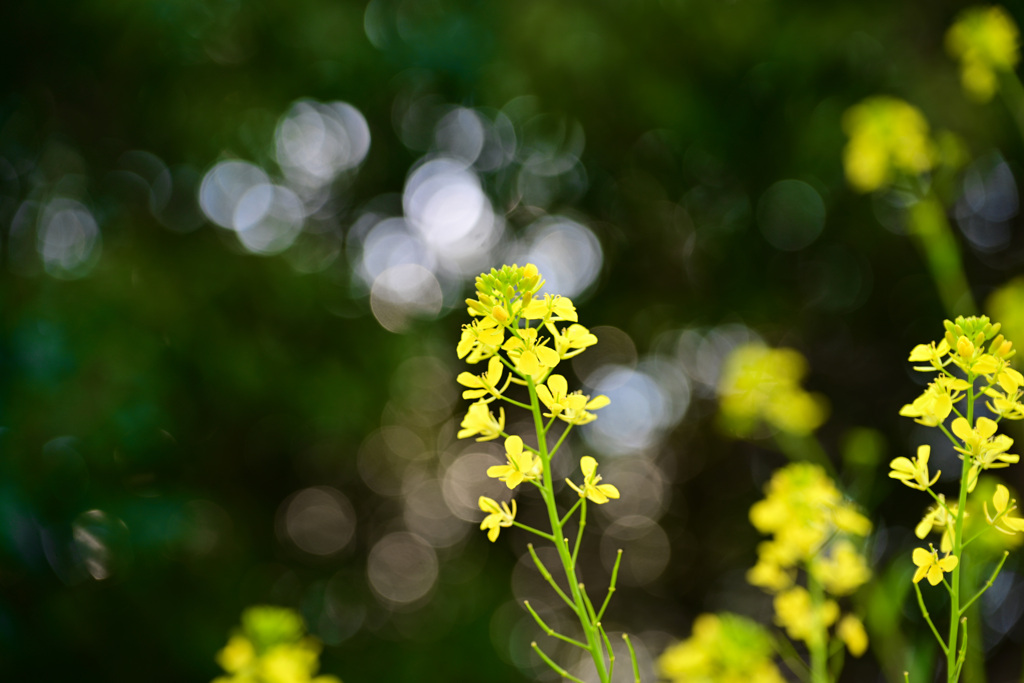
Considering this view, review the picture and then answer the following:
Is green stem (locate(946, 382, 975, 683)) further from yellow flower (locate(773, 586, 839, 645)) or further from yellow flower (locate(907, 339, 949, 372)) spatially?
yellow flower (locate(773, 586, 839, 645))

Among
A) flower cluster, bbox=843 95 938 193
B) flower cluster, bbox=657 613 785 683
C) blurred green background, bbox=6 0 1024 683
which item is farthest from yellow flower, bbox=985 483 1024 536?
blurred green background, bbox=6 0 1024 683

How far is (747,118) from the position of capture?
3.49 m

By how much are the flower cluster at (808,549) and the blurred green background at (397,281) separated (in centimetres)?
115

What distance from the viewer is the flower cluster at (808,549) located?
93 centimetres

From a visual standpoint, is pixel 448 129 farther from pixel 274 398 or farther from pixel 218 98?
pixel 274 398

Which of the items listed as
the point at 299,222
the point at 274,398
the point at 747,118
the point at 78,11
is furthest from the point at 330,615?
the point at 747,118

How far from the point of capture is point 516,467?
0.60m

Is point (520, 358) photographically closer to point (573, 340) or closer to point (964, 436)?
point (573, 340)

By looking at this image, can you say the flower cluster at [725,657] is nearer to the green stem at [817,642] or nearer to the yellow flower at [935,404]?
the green stem at [817,642]

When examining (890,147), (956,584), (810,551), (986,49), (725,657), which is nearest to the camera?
(956,584)

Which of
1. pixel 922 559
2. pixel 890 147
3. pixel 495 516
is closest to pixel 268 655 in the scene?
pixel 495 516

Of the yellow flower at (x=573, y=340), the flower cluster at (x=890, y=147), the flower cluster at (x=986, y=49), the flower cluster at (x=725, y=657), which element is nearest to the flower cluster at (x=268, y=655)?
the flower cluster at (x=725, y=657)

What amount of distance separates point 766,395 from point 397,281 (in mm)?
2694

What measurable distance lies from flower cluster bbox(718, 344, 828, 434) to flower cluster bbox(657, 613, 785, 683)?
0.71 meters
